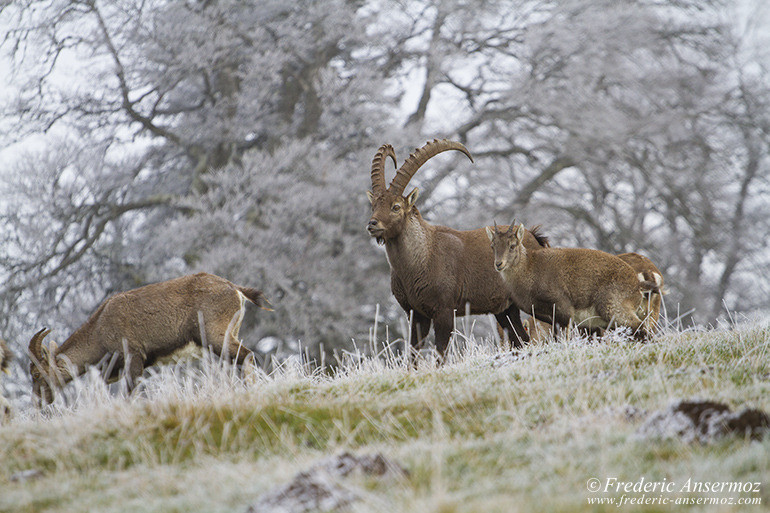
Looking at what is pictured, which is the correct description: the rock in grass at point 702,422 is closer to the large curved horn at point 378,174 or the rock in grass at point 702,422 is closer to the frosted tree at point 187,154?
the large curved horn at point 378,174

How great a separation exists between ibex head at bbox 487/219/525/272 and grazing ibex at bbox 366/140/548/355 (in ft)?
1.34

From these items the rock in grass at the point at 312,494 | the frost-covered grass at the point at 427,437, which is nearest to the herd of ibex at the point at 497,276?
the frost-covered grass at the point at 427,437

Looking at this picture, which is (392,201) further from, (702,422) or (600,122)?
(600,122)

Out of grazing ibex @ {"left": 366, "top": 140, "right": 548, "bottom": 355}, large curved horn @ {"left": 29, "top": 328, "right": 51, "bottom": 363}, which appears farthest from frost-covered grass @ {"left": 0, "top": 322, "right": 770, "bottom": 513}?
large curved horn @ {"left": 29, "top": 328, "right": 51, "bottom": 363}

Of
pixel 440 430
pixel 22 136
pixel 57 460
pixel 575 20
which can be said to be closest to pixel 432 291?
pixel 440 430

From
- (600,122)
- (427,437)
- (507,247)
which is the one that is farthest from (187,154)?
(427,437)

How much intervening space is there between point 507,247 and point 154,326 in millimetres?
3931

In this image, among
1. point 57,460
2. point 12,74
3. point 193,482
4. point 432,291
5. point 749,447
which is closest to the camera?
point 749,447

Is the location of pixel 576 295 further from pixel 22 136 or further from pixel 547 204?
pixel 22 136

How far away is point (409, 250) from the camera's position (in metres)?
8.30

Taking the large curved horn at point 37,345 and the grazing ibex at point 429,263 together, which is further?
the large curved horn at point 37,345

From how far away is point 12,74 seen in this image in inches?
648

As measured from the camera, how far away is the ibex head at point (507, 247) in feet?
25.6

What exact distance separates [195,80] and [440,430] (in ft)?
52.1
